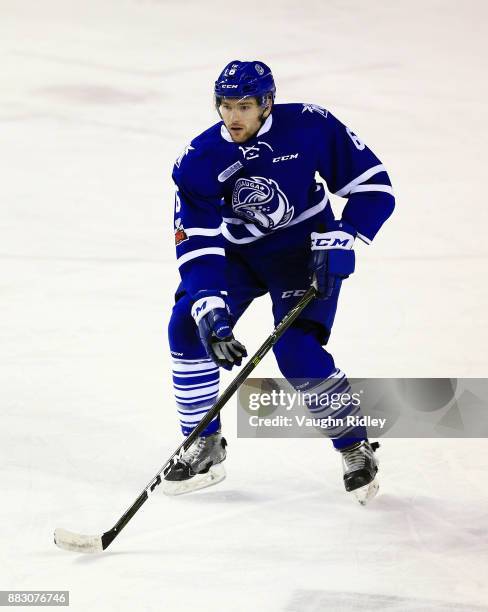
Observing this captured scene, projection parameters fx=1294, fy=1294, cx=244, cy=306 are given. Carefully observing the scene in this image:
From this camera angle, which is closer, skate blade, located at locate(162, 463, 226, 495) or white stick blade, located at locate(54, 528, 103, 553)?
white stick blade, located at locate(54, 528, 103, 553)

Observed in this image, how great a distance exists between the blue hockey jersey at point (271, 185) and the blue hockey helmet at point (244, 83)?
0.11 metres

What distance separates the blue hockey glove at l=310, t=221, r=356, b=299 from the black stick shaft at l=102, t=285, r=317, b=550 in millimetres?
35

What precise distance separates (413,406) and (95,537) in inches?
49.4

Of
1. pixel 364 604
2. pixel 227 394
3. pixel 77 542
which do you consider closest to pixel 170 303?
pixel 227 394

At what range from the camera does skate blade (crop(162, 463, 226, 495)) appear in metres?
3.52

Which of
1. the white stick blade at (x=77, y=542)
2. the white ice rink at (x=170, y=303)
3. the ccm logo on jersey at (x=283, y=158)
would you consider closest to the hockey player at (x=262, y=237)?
the ccm logo on jersey at (x=283, y=158)

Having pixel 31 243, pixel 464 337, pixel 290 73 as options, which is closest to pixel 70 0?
pixel 290 73

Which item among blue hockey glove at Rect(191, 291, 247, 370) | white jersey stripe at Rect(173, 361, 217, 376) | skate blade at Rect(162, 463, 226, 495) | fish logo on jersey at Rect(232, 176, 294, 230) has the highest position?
fish logo on jersey at Rect(232, 176, 294, 230)

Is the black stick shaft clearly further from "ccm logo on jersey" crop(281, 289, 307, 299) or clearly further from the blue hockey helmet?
the blue hockey helmet

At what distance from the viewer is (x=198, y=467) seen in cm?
361

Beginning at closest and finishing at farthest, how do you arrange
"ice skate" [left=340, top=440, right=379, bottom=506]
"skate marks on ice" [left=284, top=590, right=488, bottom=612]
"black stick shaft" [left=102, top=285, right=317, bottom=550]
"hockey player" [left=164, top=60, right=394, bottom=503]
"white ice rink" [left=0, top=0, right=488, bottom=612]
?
"skate marks on ice" [left=284, top=590, right=488, bottom=612] → "white ice rink" [left=0, top=0, right=488, bottom=612] → "black stick shaft" [left=102, top=285, right=317, bottom=550] → "hockey player" [left=164, top=60, right=394, bottom=503] → "ice skate" [left=340, top=440, right=379, bottom=506]

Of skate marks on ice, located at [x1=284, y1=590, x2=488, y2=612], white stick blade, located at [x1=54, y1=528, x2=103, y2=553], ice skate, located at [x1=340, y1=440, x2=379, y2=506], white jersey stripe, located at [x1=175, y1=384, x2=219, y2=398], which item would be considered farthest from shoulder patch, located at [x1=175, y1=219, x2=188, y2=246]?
skate marks on ice, located at [x1=284, y1=590, x2=488, y2=612]

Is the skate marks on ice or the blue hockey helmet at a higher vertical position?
the blue hockey helmet

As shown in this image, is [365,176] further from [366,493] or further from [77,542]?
[77,542]
